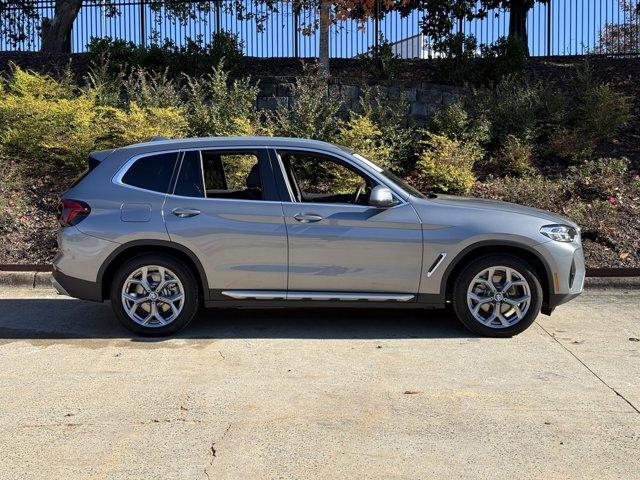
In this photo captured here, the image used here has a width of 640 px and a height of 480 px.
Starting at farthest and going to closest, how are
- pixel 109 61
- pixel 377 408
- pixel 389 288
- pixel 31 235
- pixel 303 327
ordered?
pixel 109 61, pixel 31 235, pixel 303 327, pixel 389 288, pixel 377 408

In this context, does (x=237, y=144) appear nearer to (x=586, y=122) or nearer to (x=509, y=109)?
(x=509, y=109)

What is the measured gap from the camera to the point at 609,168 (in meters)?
11.9

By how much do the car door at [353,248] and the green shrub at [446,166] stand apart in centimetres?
473

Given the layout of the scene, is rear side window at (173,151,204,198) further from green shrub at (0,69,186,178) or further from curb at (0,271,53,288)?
green shrub at (0,69,186,178)

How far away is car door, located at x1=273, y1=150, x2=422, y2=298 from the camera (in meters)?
6.85

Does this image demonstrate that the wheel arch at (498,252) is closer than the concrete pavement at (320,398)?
No

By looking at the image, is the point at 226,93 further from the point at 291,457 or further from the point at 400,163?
the point at 291,457

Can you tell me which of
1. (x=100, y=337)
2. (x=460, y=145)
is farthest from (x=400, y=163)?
(x=100, y=337)

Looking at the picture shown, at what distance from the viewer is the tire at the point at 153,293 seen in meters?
6.93

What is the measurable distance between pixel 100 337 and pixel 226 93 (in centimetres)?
718

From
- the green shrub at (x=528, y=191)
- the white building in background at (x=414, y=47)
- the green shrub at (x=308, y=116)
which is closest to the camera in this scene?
the green shrub at (x=528, y=191)

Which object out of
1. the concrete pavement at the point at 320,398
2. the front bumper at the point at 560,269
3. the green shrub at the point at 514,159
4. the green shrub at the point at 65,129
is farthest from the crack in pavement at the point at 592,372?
the green shrub at the point at 65,129

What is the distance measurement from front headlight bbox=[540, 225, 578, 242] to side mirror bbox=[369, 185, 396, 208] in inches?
54.0

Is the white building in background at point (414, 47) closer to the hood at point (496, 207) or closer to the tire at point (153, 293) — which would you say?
the hood at point (496, 207)
